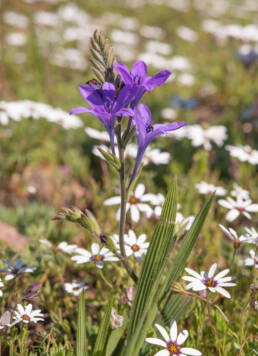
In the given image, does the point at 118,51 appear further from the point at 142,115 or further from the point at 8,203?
the point at 142,115

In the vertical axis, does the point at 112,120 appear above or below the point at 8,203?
above

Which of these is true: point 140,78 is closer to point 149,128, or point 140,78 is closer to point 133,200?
point 149,128

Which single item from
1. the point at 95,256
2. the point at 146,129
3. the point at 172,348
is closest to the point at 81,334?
the point at 172,348

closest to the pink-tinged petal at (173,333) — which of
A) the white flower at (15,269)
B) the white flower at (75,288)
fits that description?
the white flower at (75,288)

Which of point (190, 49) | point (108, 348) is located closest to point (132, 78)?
point (108, 348)

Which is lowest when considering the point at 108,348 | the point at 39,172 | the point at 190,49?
the point at 108,348

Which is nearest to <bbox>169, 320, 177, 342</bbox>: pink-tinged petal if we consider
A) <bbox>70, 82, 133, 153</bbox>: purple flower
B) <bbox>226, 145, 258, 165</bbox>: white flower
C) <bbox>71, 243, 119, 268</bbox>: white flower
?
<bbox>71, 243, 119, 268</bbox>: white flower

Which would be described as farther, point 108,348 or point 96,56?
point 108,348
